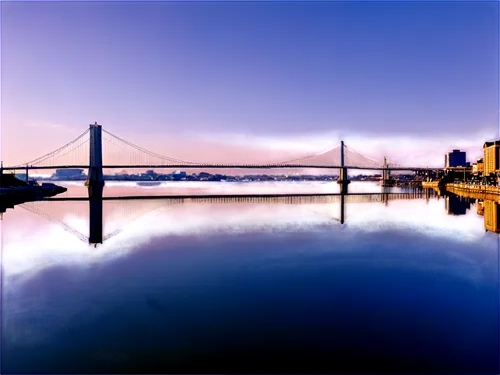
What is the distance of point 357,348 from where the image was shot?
494cm

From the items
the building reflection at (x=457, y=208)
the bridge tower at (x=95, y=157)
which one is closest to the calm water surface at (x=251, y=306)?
the building reflection at (x=457, y=208)

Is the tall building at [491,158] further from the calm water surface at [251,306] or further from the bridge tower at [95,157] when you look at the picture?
the calm water surface at [251,306]

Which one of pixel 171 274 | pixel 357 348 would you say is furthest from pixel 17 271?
pixel 357 348

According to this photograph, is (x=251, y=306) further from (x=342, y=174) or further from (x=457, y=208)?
(x=342, y=174)

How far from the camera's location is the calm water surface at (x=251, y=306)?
4.75m

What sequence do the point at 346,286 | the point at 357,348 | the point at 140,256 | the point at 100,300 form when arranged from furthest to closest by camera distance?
the point at 140,256
the point at 346,286
the point at 100,300
the point at 357,348

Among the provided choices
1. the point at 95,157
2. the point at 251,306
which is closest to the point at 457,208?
the point at 251,306

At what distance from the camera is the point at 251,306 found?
656cm

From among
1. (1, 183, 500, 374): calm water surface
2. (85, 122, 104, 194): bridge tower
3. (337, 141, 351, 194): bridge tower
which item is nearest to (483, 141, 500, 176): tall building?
(337, 141, 351, 194): bridge tower

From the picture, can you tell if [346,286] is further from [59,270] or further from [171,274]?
[59,270]

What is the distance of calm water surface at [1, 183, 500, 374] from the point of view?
475cm

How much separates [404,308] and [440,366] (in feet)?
6.43

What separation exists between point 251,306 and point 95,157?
64.9m

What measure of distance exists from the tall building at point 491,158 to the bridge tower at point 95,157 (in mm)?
71708
